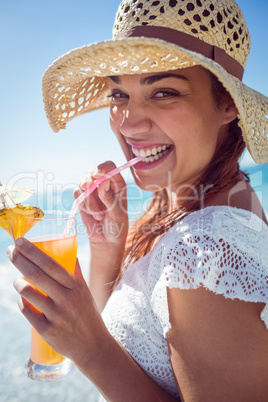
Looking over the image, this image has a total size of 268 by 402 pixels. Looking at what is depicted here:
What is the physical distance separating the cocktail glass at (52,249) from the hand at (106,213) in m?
0.54

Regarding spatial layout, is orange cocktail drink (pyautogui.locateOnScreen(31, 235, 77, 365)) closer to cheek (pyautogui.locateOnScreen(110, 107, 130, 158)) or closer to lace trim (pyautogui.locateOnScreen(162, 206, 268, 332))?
lace trim (pyautogui.locateOnScreen(162, 206, 268, 332))

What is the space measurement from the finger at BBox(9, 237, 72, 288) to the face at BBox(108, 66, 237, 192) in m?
Answer: 0.78

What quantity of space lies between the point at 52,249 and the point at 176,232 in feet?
1.72

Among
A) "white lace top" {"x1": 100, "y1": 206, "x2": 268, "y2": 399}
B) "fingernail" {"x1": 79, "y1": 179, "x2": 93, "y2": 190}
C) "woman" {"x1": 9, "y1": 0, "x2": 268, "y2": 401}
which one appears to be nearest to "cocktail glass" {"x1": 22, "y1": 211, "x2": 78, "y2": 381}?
"woman" {"x1": 9, "y1": 0, "x2": 268, "y2": 401}

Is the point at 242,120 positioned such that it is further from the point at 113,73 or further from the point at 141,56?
the point at 113,73

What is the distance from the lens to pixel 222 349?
105 centimetres

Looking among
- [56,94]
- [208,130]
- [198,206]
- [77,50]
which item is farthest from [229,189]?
[56,94]

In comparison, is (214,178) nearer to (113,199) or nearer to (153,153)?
(153,153)

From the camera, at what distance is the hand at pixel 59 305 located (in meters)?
1.09

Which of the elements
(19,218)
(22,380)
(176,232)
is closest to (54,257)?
(19,218)

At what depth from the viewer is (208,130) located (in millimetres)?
1590

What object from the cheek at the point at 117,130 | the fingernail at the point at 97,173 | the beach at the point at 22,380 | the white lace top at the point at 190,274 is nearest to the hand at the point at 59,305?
the white lace top at the point at 190,274

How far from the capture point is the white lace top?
110cm

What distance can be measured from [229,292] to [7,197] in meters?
0.87
